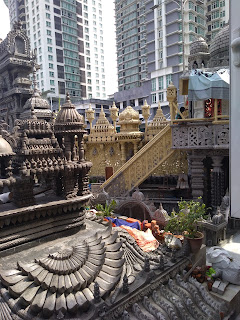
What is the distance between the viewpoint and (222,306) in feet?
22.7

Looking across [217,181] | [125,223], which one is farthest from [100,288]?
[217,181]

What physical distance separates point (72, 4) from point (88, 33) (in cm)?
868

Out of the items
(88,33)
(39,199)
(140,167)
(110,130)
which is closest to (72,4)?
(88,33)

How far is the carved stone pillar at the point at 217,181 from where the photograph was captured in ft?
45.9

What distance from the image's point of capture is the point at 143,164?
15359 millimetres

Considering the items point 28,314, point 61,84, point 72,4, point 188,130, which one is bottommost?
point 28,314

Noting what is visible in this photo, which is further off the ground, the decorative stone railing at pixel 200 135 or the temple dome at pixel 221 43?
the temple dome at pixel 221 43

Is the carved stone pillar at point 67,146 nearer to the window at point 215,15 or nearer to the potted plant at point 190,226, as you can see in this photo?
the potted plant at point 190,226

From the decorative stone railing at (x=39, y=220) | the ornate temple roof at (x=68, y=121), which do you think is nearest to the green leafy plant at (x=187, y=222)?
the decorative stone railing at (x=39, y=220)

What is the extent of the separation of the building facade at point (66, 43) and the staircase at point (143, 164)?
171ft

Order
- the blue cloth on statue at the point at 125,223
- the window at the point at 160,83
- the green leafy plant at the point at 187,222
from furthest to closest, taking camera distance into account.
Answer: the window at the point at 160,83 < the blue cloth on statue at the point at 125,223 < the green leafy plant at the point at 187,222

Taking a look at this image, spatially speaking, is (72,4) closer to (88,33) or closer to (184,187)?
(88,33)

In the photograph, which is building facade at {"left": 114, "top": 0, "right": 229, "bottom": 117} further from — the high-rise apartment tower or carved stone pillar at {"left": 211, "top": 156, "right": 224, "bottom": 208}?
carved stone pillar at {"left": 211, "top": 156, "right": 224, "bottom": 208}

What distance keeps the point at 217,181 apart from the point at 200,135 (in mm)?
2889
